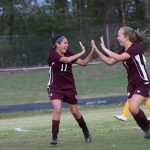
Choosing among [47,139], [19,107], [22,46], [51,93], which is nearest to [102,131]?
[47,139]

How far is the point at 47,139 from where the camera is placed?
38.7 feet

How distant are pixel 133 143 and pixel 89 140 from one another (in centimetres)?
91

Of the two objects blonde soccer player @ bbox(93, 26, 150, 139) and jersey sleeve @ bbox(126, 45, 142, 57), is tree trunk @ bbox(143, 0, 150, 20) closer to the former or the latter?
blonde soccer player @ bbox(93, 26, 150, 139)

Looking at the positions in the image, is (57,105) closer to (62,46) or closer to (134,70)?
(62,46)

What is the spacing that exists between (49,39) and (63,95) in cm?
1847

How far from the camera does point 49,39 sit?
29.3m

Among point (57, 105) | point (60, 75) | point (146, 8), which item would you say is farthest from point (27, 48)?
point (57, 105)

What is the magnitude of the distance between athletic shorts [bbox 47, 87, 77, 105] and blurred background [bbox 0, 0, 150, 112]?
12.6m

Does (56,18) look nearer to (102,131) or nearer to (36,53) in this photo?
(36,53)

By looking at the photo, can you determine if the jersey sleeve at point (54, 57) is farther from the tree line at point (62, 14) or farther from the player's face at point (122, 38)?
the tree line at point (62, 14)

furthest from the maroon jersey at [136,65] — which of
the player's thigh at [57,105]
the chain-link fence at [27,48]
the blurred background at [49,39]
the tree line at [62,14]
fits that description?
the tree line at [62,14]

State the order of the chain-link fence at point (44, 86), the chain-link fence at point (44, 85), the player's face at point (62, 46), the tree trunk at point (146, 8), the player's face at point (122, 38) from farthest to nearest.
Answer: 1. the tree trunk at point (146, 8)
2. the chain-link fence at point (44, 85)
3. the chain-link fence at point (44, 86)
4. the player's face at point (62, 46)
5. the player's face at point (122, 38)

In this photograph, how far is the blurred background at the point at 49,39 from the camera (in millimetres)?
24438

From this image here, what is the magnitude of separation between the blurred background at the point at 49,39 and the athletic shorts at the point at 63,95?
12.6 meters
